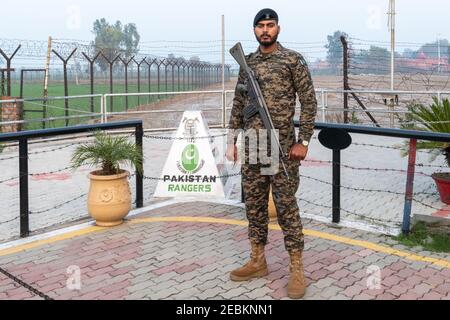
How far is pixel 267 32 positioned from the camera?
336 cm

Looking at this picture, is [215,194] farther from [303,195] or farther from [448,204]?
[448,204]

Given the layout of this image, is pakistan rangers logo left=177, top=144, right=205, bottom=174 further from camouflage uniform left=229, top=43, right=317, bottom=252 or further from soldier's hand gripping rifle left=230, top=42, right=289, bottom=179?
soldier's hand gripping rifle left=230, top=42, right=289, bottom=179

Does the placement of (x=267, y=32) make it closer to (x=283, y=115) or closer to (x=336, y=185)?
(x=283, y=115)

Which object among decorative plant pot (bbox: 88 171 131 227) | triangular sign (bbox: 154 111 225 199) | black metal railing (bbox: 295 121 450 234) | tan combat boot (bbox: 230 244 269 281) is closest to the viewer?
tan combat boot (bbox: 230 244 269 281)

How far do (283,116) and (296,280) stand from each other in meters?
1.11

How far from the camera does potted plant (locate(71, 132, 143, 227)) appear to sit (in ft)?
16.6

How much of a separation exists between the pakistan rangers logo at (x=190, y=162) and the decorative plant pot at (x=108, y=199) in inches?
48.3

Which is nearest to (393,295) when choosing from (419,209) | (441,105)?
(419,209)

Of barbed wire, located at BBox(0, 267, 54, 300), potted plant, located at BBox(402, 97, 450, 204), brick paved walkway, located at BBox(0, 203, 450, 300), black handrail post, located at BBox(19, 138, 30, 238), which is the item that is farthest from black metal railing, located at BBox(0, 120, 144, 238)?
potted plant, located at BBox(402, 97, 450, 204)

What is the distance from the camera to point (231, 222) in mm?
5266

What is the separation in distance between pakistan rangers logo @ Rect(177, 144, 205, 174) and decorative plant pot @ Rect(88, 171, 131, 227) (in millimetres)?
1227

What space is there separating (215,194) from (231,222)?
105 centimetres

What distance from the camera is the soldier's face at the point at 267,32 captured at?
3350mm

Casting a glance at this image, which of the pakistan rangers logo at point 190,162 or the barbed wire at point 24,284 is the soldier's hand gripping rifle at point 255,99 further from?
the pakistan rangers logo at point 190,162
